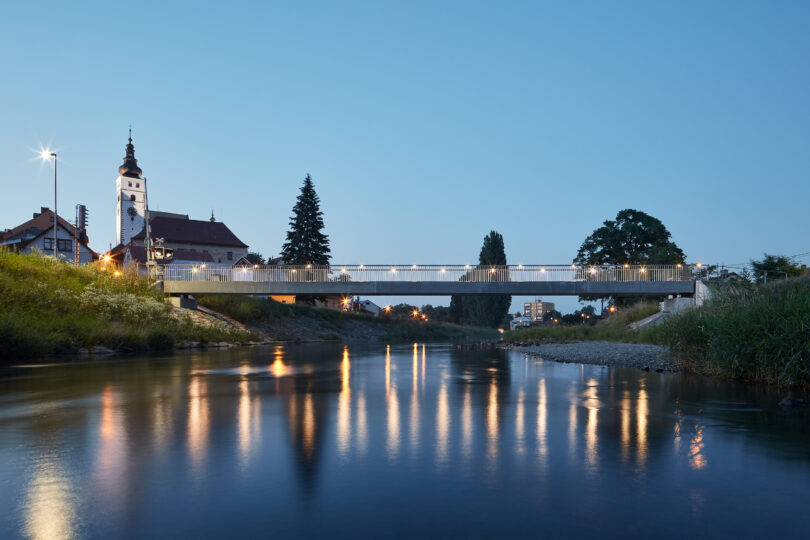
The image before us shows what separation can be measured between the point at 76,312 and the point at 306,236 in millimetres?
45902

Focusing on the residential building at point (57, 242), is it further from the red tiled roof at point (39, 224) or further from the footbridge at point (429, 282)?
the footbridge at point (429, 282)

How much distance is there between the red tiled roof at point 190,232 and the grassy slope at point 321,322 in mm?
48901

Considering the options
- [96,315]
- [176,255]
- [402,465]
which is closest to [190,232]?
[176,255]

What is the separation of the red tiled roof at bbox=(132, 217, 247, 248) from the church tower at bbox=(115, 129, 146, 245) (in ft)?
34.9

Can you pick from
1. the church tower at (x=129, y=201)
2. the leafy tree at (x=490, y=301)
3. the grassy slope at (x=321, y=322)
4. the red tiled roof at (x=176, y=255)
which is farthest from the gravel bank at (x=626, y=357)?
the church tower at (x=129, y=201)

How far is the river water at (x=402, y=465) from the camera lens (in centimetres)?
477

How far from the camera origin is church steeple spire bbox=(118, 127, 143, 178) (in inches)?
5091

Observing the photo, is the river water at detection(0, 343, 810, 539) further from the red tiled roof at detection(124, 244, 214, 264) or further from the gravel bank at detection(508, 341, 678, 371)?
the red tiled roof at detection(124, 244, 214, 264)

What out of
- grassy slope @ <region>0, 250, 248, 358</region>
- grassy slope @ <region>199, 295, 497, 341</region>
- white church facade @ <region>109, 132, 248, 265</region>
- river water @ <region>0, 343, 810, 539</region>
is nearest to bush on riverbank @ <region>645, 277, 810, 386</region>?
river water @ <region>0, 343, 810, 539</region>

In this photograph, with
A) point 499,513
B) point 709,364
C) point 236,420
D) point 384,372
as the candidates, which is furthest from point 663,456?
point 384,372

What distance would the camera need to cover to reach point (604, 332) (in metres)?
40.5

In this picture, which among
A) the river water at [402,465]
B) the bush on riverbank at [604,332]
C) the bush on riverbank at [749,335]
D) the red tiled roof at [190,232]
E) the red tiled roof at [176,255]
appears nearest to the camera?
the river water at [402,465]

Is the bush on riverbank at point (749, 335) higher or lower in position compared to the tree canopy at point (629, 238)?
lower

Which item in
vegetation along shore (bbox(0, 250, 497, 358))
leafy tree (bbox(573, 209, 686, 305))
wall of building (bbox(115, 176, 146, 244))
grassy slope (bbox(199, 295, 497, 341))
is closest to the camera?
vegetation along shore (bbox(0, 250, 497, 358))
